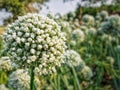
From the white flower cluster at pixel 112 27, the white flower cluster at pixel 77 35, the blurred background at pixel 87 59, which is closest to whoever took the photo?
the blurred background at pixel 87 59

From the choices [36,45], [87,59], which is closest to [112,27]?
[87,59]

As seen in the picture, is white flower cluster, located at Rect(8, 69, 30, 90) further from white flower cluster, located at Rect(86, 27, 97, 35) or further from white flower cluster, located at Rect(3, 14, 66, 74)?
white flower cluster, located at Rect(86, 27, 97, 35)

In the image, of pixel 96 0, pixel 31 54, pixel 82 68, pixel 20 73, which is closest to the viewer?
pixel 31 54

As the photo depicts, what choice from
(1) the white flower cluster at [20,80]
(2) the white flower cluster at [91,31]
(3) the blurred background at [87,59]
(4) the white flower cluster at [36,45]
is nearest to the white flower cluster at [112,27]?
(3) the blurred background at [87,59]

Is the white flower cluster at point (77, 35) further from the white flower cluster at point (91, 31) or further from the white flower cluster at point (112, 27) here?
the white flower cluster at point (112, 27)

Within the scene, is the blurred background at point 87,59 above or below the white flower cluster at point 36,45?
below

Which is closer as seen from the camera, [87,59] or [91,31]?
[87,59]

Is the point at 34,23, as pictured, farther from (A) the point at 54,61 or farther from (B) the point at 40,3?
(B) the point at 40,3

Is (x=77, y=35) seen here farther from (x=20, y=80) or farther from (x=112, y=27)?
(x=20, y=80)

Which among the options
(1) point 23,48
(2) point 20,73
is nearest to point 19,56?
(1) point 23,48
